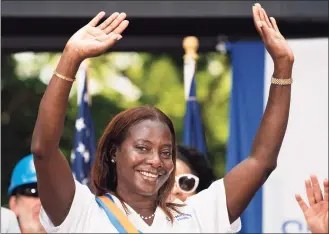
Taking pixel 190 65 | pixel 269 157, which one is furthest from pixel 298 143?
pixel 269 157

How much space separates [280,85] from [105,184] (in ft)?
2.75

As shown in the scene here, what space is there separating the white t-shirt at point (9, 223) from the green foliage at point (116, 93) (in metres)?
7.41

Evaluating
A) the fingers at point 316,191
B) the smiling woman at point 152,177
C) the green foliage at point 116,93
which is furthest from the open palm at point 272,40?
the green foliage at point 116,93

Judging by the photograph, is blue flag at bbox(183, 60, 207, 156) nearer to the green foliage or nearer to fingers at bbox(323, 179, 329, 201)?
fingers at bbox(323, 179, 329, 201)

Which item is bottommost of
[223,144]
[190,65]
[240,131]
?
[223,144]

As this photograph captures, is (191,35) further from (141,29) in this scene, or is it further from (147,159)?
(147,159)

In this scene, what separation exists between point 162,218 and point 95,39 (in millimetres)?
808

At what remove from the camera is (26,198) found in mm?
7074

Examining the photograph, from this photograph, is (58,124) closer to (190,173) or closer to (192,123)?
(190,173)

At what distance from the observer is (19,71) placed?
15406 millimetres

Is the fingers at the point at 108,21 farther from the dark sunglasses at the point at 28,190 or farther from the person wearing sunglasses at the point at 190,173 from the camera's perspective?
the dark sunglasses at the point at 28,190

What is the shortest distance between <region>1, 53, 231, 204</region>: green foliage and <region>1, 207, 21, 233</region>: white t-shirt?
741cm

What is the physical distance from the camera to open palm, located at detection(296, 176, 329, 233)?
4.35m

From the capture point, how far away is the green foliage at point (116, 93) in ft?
49.0
